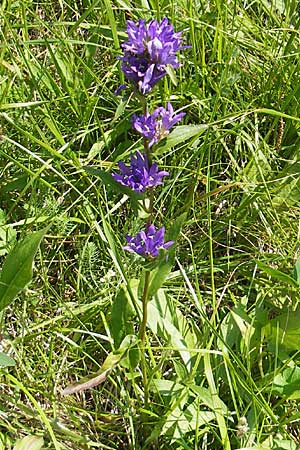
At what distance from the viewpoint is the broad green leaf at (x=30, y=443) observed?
45.4 inches

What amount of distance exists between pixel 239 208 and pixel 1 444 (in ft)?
2.20

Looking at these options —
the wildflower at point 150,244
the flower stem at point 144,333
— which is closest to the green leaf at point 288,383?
the flower stem at point 144,333

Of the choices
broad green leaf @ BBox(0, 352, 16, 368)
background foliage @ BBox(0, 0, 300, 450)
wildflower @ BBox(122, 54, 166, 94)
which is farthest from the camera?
background foliage @ BBox(0, 0, 300, 450)

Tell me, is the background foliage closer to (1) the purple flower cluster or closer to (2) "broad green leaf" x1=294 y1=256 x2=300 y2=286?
(2) "broad green leaf" x1=294 y1=256 x2=300 y2=286

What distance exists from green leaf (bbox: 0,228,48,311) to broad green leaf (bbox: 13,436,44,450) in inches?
8.9

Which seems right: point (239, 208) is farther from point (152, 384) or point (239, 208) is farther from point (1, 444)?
point (1, 444)

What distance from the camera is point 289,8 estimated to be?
1651mm

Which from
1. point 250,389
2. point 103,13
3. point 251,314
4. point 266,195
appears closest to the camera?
point 250,389

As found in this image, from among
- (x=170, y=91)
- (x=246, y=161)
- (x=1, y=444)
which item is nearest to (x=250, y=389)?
(x=1, y=444)

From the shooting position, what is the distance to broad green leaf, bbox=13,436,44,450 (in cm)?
115

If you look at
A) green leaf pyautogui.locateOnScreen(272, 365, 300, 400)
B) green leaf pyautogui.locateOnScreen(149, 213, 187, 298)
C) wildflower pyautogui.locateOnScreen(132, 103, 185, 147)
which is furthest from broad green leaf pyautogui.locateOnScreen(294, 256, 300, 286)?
wildflower pyautogui.locateOnScreen(132, 103, 185, 147)

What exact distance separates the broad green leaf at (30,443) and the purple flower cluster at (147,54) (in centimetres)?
61

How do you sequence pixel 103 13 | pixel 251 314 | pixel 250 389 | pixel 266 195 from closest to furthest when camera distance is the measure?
pixel 250 389 → pixel 251 314 → pixel 266 195 → pixel 103 13

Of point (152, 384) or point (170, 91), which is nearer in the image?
point (152, 384)
